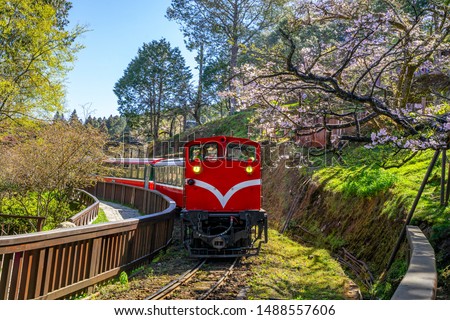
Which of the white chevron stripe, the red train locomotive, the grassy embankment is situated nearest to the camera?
the grassy embankment

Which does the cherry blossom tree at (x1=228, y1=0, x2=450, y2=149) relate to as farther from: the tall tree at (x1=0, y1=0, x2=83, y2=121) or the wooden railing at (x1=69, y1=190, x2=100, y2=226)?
the tall tree at (x1=0, y1=0, x2=83, y2=121)

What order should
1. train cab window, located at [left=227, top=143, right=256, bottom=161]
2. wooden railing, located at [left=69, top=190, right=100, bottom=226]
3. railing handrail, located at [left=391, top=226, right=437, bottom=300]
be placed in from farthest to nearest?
1. wooden railing, located at [left=69, top=190, right=100, bottom=226]
2. train cab window, located at [left=227, top=143, right=256, bottom=161]
3. railing handrail, located at [left=391, top=226, right=437, bottom=300]

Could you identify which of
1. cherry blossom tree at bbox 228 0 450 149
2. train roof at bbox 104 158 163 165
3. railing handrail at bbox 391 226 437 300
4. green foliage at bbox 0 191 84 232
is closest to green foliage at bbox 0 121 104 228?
green foliage at bbox 0 191 84 232

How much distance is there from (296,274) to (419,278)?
16.6 ft

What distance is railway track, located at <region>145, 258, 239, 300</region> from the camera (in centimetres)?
704

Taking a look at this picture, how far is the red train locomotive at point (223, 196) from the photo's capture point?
34.0 ft

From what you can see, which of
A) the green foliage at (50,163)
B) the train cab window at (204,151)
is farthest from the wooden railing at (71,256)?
the green foliage at (50,163)

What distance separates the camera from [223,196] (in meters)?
10.7

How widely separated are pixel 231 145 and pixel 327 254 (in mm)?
3821

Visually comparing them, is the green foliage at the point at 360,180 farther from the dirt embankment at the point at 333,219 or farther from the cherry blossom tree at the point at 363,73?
the cherry blossom tree at the point at 363,73

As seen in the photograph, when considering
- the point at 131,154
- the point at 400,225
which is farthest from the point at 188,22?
the point at 400,225

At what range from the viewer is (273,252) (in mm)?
11102

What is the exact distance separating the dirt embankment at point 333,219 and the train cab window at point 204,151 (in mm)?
4216

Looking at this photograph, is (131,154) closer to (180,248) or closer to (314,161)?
(314,161)
